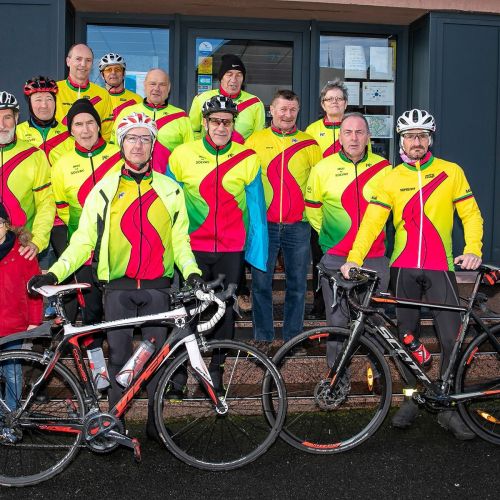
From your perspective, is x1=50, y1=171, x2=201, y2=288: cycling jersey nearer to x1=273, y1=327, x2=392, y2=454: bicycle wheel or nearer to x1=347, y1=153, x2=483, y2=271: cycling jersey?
x1=273, y1=327, x2=392, y2=454: bicycle wheel

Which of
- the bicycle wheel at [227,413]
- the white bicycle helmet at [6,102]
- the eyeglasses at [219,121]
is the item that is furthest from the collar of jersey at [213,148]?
the bicycle wheel at [227,413]

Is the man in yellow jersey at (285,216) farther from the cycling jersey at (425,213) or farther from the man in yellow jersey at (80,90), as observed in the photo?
the man in yellow jersey at (80,90)

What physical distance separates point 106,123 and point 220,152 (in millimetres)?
2010

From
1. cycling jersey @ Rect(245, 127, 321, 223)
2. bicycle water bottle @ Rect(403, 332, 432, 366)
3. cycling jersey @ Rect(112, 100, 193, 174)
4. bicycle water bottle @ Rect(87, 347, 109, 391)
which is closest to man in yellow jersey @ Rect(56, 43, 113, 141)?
cycling jersey @ Rect(112, 100, 193, 174)

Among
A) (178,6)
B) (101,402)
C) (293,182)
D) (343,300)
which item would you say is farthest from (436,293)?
(178,6)

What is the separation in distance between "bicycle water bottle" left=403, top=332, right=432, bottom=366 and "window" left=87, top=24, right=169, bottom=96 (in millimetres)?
4766

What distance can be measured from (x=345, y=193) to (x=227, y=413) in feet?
6.16

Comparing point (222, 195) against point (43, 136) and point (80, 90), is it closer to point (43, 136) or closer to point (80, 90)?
point (43, 136)

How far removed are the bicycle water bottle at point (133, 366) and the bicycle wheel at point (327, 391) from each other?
0.78m

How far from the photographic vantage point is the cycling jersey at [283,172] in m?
5.81

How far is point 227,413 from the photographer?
4449 mm

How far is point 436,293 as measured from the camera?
16.1 ft

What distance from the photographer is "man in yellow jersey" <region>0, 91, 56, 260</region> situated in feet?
17.1

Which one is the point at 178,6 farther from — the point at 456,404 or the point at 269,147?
the point at 456,404
